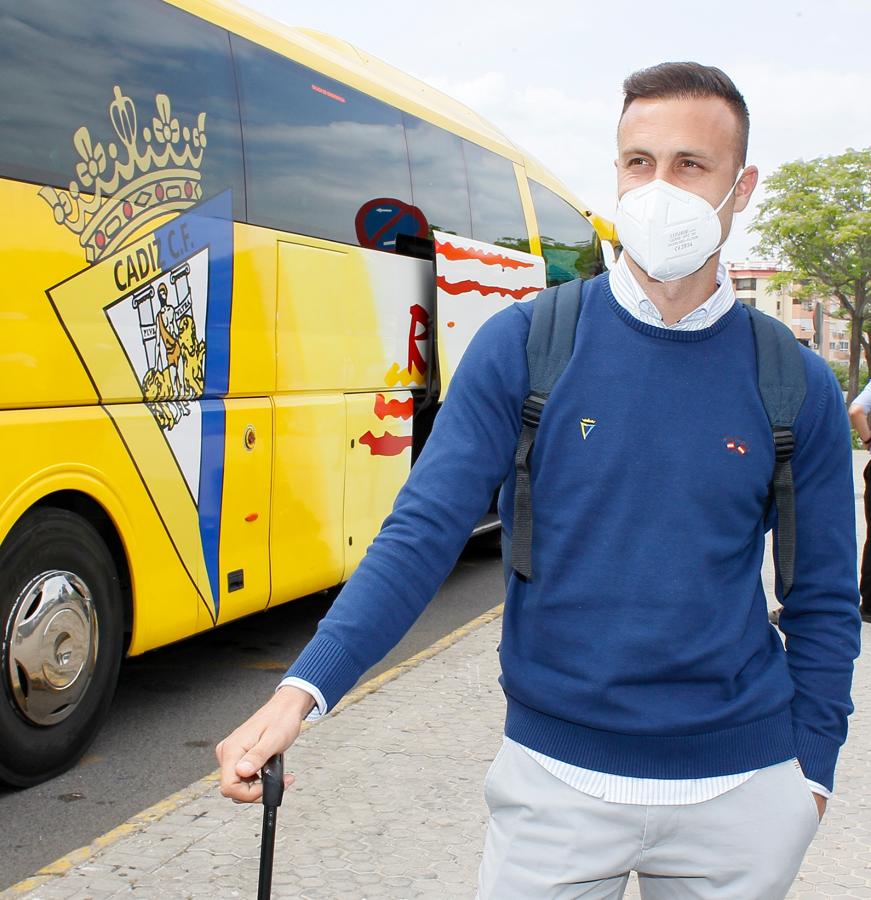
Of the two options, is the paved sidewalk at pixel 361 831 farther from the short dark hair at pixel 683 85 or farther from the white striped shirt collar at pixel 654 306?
the short dark hair at pixel 683 85

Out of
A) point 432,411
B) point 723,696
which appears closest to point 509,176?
point 432,411

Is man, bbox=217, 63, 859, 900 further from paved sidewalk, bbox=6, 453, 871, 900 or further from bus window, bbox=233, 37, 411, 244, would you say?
bus window, bbox=233, 37, 411, 244

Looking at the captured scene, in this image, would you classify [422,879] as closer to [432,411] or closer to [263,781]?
[263,781]

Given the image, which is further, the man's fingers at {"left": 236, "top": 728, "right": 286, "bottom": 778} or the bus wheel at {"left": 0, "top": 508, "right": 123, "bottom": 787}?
the bus wheel at {"left": 0, "top": 508, "right": 123, "bottom": 787}

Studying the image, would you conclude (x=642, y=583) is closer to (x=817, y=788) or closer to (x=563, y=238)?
(x=817, y=788)

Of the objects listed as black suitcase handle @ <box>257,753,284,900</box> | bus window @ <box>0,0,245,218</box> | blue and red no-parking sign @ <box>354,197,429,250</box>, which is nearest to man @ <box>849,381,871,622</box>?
blue and red no-parking sign @ <box>354,197,429,250</box>

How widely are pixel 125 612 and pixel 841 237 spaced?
36.4 metres

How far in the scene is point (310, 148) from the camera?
682 cm

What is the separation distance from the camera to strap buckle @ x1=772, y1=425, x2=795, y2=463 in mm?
1933

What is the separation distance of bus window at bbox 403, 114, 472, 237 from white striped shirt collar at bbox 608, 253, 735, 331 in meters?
6.25

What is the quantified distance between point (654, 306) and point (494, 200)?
7754mm

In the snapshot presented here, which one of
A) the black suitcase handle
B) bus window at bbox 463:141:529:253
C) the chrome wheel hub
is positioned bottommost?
the chrome wheel hub

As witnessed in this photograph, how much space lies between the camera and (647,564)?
185 centimetres

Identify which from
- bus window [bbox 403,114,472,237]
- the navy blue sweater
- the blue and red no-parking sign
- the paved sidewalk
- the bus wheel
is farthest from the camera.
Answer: bus window [bbox 403,114,472,237]
